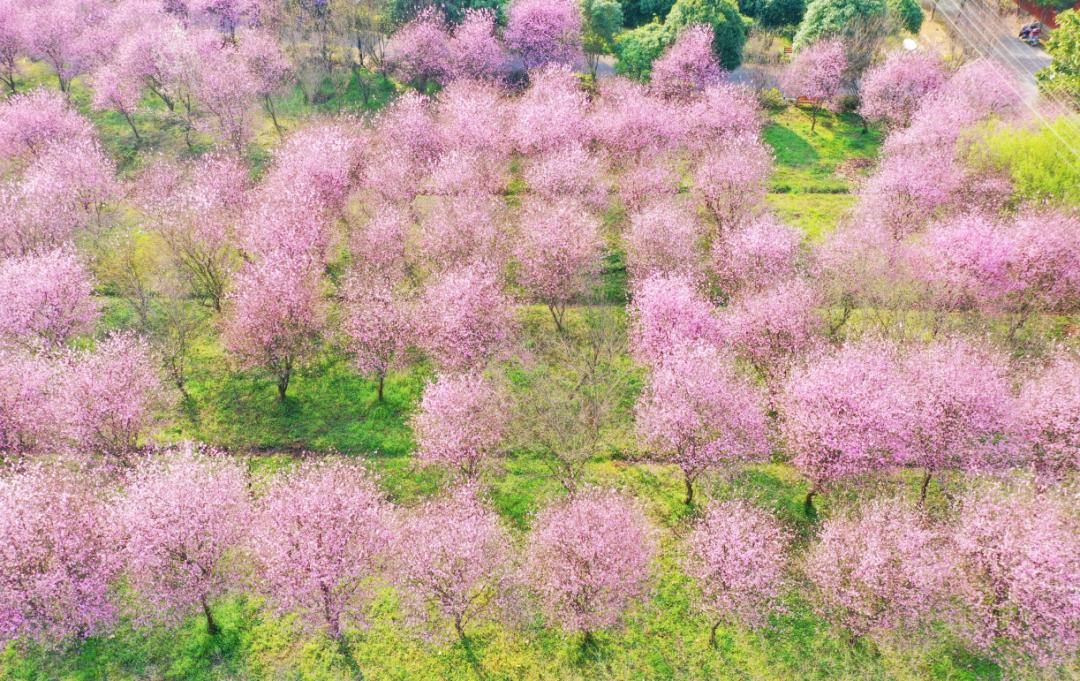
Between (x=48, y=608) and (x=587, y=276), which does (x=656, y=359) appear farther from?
(x=48, y=608)

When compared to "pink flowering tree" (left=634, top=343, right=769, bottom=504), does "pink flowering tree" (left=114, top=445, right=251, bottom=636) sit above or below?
below

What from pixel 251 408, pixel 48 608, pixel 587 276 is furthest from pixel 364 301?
pixel 48 608

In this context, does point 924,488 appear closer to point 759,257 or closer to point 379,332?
point 759,257

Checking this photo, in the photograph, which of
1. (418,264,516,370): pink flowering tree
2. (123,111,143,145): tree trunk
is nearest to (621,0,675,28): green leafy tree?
(418,264,516,370): pink flowering tree

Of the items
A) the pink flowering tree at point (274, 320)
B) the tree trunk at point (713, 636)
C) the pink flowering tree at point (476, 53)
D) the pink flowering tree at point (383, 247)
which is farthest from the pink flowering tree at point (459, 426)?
the pink flowering tree at point (476, 53)

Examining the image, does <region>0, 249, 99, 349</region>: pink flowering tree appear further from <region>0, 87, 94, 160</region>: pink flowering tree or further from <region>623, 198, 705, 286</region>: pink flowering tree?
<region>623, 198, 705, 286</region>: pink flowering tree

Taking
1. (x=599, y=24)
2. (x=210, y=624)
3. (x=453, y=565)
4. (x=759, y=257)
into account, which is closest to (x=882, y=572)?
(x=453, y=565)
